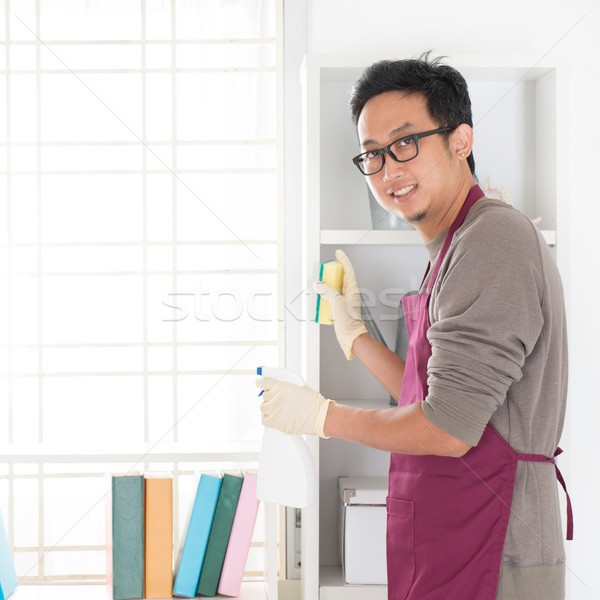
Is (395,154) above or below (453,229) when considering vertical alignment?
above

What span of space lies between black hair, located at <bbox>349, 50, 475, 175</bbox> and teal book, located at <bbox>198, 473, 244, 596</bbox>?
0.90 meters

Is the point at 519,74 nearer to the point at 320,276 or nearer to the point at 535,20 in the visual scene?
the point at 535,20

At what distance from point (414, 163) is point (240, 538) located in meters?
0.94

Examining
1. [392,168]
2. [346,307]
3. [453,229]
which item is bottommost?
[346,307]

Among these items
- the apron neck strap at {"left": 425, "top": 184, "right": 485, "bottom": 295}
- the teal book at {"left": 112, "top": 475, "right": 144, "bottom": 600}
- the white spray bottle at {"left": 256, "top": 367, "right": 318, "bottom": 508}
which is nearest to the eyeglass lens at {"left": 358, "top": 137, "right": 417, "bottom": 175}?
the apron neck strap at {"left": 425, "top": 184, "right": 485, "bottom": 295}

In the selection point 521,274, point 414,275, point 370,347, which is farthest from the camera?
point 414,275

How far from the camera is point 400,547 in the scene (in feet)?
3.51

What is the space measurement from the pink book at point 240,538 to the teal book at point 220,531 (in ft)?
0.04

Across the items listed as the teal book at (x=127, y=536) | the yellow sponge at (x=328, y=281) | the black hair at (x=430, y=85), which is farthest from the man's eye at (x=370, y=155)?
the teal book at (x=127, y=536)

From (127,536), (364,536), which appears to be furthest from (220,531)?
(364,536)

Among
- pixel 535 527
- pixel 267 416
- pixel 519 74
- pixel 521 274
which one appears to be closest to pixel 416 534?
pixel 535 527

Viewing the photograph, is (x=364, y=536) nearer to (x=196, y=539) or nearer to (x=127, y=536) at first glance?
(x=196, y=539)

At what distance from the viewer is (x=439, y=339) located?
93cm

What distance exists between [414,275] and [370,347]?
0.37 metres
